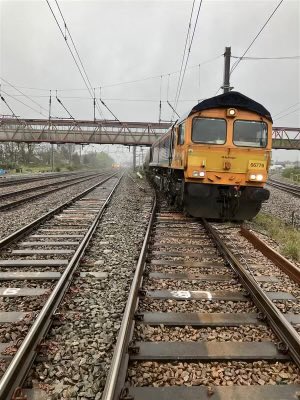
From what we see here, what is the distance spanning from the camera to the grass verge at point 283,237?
24.0 ft

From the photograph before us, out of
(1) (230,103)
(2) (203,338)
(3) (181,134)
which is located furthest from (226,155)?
(2) (203,338)

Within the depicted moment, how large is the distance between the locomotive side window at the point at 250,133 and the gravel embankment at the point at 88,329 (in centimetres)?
461

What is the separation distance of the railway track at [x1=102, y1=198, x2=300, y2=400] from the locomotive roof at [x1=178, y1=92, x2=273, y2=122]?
5063 mm

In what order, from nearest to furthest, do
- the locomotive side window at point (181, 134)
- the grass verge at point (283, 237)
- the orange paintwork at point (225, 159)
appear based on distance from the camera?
1. the grass verge at point (283, 237)
2. the orange paintwork at point (225, 159)
3. the locomotive side window at point (181, 134)

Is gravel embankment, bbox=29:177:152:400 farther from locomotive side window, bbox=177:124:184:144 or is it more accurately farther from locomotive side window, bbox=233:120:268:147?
locomotive side window, bbox=233:120:268:147

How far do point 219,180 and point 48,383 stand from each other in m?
7.65

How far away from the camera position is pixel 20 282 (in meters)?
5.28

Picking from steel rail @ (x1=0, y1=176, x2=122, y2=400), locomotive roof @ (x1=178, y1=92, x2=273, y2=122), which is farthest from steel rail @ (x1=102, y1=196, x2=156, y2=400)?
locomotive roof @ (x1=178, y1=92, x2=273, y2=122)

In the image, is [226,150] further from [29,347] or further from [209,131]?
[29,347]

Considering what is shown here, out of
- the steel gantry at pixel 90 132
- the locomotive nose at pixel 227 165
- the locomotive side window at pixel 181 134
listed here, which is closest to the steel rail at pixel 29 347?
the locomotive nose at pixel 227 165

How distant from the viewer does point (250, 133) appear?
10094 millimetres

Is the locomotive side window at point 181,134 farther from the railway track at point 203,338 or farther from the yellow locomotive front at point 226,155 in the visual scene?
the railway track at point 203,338

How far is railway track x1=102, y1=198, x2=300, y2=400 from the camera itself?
3.02 m

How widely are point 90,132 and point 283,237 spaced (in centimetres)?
3654
